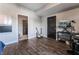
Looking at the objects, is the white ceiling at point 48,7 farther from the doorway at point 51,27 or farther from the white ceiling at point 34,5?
the doorway at point 51,27

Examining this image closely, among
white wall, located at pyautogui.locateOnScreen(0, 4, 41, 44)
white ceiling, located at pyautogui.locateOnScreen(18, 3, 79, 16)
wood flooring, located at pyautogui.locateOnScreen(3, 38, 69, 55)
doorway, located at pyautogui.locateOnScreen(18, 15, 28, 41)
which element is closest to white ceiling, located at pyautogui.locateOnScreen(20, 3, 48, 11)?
white ceiling, located at pyautogui.locateOnScreen(18, 3, 79, 16)

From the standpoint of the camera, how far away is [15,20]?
93.6 inches

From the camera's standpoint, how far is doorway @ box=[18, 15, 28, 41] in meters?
2.46

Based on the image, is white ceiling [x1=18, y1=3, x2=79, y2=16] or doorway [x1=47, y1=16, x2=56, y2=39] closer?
white ceiling [x1=18, y1=3, x2=79, y2=16]

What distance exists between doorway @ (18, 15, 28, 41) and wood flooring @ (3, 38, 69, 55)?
17 cm

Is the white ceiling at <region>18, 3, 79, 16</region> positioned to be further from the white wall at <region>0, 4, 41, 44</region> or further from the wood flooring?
the wood flooring

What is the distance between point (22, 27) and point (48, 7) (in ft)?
2.85

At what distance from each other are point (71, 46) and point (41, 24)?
0.94 m

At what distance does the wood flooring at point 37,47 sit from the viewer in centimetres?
220

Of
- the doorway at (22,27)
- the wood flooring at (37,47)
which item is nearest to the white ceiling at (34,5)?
the doorway at (22,27)

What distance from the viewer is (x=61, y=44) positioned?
235 centimetres

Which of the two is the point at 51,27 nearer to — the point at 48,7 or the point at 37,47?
the point at 48,7

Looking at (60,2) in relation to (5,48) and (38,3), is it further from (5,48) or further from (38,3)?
(5,48)
